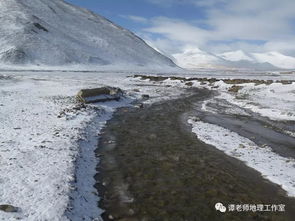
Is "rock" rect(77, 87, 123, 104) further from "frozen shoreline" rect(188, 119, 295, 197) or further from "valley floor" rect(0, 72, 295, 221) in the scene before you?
"frozen shoreline" rect(188, 119, 295, 197)

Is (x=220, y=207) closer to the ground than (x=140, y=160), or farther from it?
farther from it

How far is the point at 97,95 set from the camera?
29.8m

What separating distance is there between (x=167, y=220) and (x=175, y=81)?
201 ft

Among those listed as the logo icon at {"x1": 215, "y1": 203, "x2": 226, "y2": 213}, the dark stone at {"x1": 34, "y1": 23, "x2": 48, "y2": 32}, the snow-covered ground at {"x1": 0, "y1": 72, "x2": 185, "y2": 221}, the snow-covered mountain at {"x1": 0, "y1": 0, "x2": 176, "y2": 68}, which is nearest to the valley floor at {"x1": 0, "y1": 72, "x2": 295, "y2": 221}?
the snow-covered ground at {"x1": 0, "y1": 72, "x2": 185, "y2": 221}

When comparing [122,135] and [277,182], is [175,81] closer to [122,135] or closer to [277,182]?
[122,135]

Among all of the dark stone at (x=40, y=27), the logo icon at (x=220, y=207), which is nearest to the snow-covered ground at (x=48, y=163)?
the logo icon at (x=220, y=207)

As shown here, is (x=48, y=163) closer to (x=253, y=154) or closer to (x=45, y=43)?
(x=253, y=154)

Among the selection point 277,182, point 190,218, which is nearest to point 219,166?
point 277,182

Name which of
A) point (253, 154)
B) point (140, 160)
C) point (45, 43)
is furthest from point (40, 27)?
point (253, 154)

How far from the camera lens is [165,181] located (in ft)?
37.9

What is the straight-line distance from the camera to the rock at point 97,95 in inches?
1115

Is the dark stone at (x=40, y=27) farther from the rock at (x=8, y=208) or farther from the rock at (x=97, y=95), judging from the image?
the rock at (x=8, y=208)

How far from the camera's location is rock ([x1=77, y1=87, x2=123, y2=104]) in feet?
92.9

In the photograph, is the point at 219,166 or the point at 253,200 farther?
the point at 219,166
